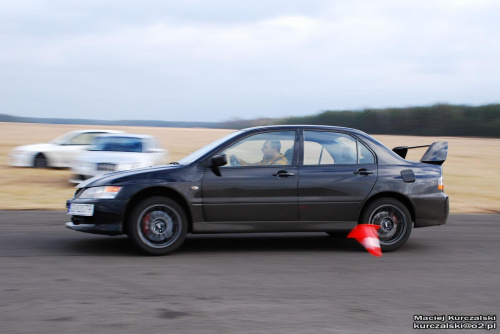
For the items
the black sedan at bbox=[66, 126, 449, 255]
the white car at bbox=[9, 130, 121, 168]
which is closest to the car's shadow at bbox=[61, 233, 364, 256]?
the black sedan at bbox=[66, 126, 449, 255]

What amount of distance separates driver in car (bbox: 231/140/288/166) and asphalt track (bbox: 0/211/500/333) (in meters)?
1.13

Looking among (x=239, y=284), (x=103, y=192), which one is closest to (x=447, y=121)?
(x=103, y=192)

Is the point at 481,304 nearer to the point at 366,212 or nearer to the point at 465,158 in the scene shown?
the point at 366,212

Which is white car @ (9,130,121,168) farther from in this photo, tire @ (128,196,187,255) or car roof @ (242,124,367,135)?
tire @ (128,196,187,255)

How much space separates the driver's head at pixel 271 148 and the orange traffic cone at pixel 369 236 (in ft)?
4.55

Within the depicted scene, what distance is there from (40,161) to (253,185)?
1499 centimetres

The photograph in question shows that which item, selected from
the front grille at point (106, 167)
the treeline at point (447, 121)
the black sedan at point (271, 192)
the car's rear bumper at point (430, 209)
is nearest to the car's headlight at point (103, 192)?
the black sedan at point (271, 192)

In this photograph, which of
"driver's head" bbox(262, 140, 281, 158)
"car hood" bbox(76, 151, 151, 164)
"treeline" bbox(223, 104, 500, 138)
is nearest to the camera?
"driver's head" bbox(262, 140, 281, 158)

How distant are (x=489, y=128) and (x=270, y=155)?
49693mm

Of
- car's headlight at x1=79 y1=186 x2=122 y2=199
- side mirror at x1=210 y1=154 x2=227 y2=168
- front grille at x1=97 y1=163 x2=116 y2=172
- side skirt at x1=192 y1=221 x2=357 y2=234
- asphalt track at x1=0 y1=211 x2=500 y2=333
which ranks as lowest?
asphalt track at x1=0 y1=211 x2=500 y2=333

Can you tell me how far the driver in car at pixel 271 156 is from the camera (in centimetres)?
762

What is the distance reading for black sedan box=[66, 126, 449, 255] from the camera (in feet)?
23.9

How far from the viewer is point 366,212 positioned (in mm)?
7785

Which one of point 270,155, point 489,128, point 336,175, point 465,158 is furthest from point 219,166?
point 489,128
